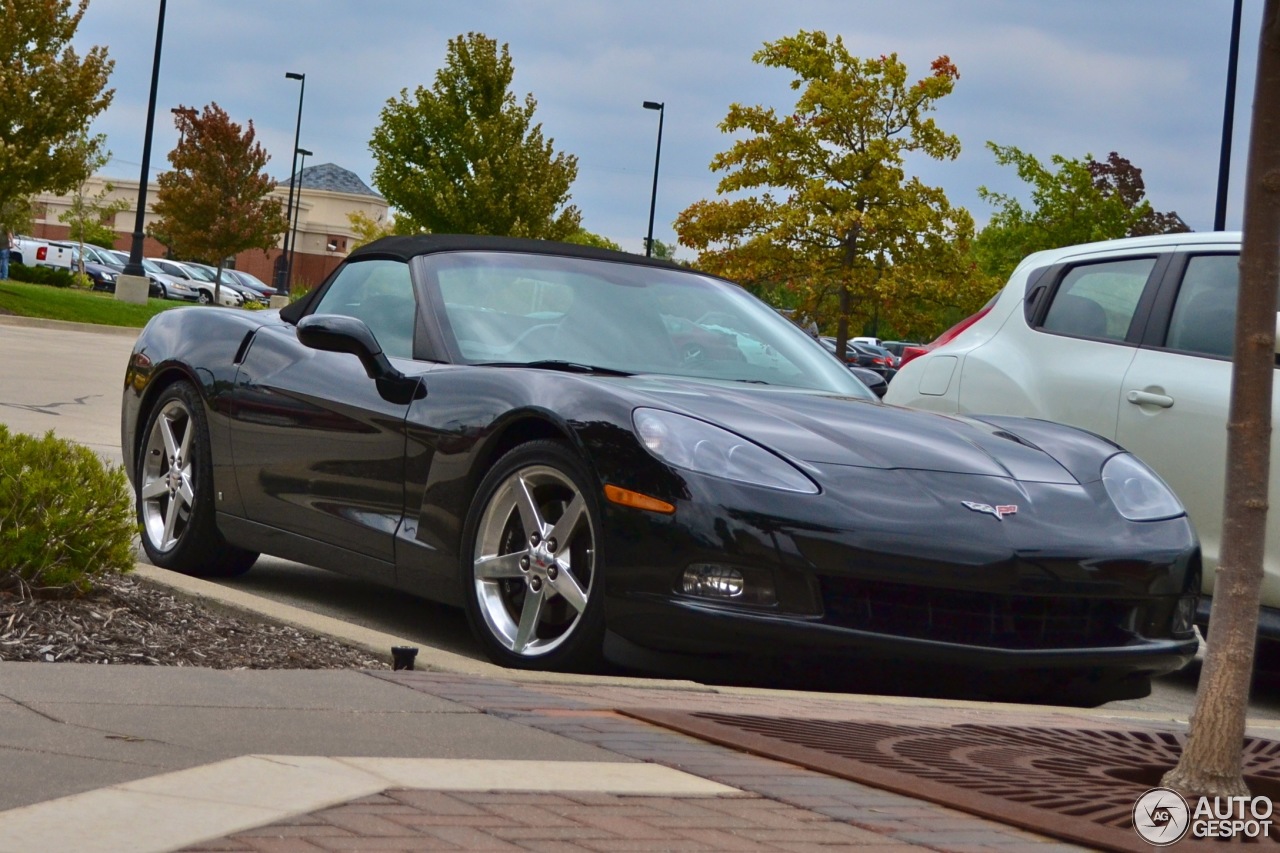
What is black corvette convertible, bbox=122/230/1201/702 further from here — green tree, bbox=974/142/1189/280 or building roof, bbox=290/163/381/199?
building roof, bbox=290/163/381/199

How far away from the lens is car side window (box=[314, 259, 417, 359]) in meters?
6.21

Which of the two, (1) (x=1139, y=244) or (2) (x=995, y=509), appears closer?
(2) (x=995, y=509)

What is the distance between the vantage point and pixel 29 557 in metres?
5.06

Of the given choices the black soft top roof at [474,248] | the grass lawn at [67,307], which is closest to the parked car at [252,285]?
the grass lawn at [67,307]

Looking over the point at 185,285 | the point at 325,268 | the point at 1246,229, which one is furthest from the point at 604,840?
the point at 325,268

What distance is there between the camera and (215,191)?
50.2 metres

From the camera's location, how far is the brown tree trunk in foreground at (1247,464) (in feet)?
12.1

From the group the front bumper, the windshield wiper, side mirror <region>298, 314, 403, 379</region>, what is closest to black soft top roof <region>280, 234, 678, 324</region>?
side mirror <region>298, 314, 403, 379</region>

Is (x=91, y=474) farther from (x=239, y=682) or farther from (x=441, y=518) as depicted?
(x=239, y=682)

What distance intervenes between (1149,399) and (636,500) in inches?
105

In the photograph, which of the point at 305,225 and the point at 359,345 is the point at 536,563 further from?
the point at 305,225
